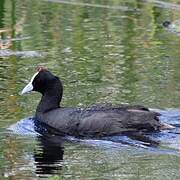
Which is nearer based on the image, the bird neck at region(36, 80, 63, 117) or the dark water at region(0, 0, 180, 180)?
the dark water at region(0, 0, 180, 180)

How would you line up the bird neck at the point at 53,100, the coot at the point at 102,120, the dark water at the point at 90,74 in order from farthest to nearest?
the bird neck at the point at 53,100, the coot at the point at 102,120, the dark water at the point at 90,74

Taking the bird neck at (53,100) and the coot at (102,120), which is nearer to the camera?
the coot at (102,120)

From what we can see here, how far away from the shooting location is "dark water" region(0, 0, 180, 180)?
8.89 metres

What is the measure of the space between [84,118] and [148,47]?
160 inches

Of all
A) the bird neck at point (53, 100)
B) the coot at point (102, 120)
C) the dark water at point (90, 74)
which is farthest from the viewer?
the bird neck at point (53, 100)

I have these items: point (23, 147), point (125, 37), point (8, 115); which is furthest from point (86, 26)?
point (23, 147)

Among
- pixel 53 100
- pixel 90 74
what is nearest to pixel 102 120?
pixel 53 100

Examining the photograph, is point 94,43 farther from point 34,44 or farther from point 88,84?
point 88,84

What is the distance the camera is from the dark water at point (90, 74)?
350 inches

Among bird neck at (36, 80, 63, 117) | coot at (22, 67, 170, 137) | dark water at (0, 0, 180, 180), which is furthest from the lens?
bird neck at (36, 80, 63, 117)

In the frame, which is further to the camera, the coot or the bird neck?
the bird neck

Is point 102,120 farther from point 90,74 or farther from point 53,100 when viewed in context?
point 90,74

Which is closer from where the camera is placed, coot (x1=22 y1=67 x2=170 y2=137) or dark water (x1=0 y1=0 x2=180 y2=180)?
dark water (x1=0 y1=0 x2=180 y2=180)

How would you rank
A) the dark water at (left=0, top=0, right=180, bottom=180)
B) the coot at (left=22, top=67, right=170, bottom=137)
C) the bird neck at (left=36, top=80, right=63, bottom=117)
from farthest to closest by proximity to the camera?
the bird neck at (left=36, top=80, right=63, bottom=117)
the coot at (left=22, top=67, right=170, bottom=137)
the dark water at (left=0, top=0, right=180, bottom=180)
